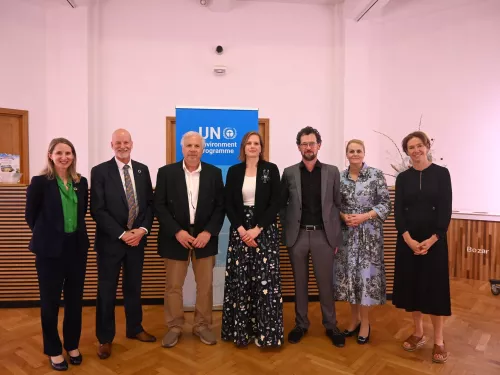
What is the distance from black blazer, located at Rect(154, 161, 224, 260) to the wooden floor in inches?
29.1

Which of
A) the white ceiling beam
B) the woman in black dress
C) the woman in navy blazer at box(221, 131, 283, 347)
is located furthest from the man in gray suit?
the white ceiling beam

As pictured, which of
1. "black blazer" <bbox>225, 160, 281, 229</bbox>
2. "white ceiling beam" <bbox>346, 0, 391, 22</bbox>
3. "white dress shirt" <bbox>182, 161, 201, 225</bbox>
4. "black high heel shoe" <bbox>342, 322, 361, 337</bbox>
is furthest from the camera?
"white ceiling beam" <bbox>346, 0, 391, 22</bbox>

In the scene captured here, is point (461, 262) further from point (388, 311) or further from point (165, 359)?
point (165, 359)

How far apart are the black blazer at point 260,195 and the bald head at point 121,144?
2.63 ft

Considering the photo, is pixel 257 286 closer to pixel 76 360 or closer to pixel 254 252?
pixel 254 252

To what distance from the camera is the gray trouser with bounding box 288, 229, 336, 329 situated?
106 inches

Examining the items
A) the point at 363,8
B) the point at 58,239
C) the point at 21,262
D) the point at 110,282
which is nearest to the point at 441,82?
the point at 363,8

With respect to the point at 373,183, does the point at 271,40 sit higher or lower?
higher

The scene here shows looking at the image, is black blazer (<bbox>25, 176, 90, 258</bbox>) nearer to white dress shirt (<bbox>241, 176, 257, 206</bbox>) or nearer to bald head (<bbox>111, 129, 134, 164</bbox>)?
bald head (<bbox>111, 129, 134, 164</bbox>)

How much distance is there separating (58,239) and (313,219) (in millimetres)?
1814

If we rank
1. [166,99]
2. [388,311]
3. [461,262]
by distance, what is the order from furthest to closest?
[166,99] → [461,262] → [388,311]

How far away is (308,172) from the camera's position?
2.74m

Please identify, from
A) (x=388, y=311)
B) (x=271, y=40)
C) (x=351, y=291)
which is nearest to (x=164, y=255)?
(x=351, y=291)

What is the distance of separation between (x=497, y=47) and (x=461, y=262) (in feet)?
10.5
